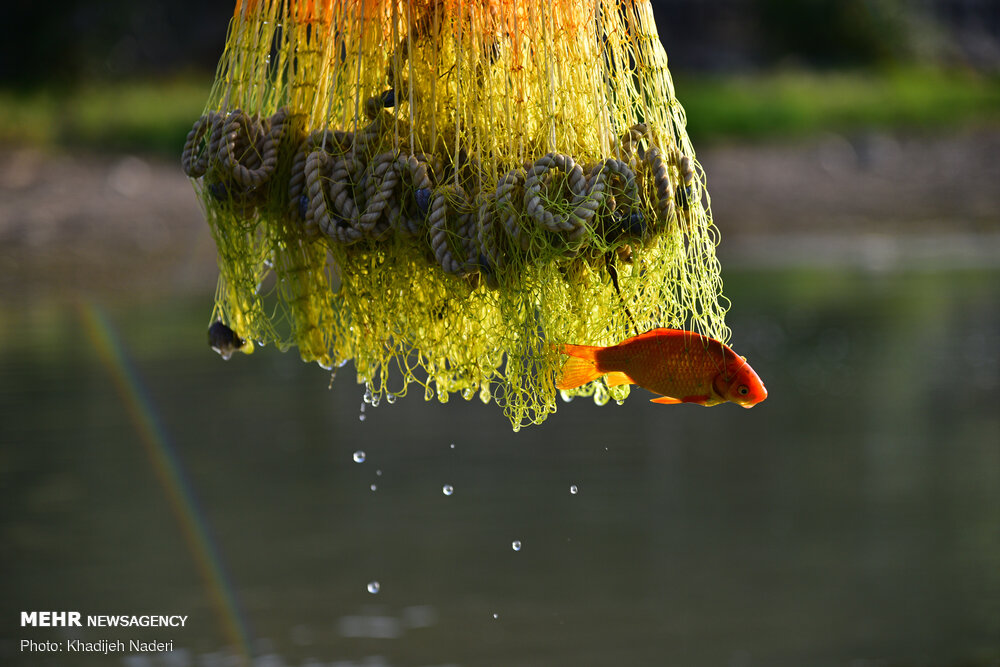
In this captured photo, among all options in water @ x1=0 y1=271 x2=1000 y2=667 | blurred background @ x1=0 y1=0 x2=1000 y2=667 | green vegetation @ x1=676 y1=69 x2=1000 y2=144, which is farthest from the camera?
green vegetation @ x1=676 y1=69 x2=1000 y2=144

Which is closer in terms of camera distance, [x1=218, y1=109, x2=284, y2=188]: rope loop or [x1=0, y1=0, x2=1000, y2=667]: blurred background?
[x1=218, y1=109, x2=284, y2=188]: rope loop

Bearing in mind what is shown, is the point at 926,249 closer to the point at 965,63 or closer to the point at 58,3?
the point at 965,63

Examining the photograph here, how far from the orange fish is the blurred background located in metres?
1.47

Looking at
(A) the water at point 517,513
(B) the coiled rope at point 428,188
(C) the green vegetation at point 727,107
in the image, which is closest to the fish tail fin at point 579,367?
(B) the coiled rope at point 428,188

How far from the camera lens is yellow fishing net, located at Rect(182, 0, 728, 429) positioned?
313 centimetres

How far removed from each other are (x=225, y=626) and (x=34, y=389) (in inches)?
184

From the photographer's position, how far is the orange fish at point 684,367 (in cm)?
288

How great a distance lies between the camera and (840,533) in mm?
7957

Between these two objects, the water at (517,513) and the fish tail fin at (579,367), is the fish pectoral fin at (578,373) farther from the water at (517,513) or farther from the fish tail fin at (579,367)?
the water at (517,513)

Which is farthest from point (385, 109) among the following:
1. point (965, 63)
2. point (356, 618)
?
point (965, 63)

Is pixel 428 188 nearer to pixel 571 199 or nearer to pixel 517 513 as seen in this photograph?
pixel 571 199

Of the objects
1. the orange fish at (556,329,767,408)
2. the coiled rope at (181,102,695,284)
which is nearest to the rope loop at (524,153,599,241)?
the coiled rope at (181,102,695,284)

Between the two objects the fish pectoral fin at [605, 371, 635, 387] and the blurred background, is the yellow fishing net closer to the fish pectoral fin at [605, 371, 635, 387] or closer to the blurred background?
the fish pectoral fin at [605, 371, 635, 387]

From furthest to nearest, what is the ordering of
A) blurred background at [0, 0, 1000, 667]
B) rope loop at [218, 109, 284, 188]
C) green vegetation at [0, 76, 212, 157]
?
green vegetation at [0, 76, 212, 157] < blurred background at [0, 0, 1000, 667] < rope loop at [218, 109, 284, 188]
